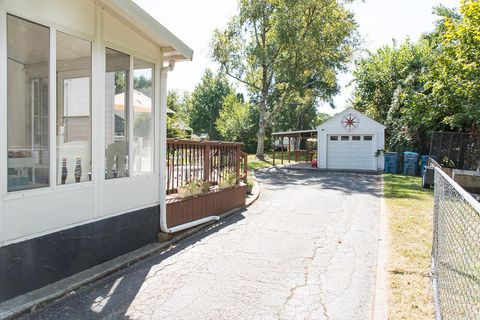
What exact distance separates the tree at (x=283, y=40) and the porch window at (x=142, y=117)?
56.4ft

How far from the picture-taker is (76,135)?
14.5 feet

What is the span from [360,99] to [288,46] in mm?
7356

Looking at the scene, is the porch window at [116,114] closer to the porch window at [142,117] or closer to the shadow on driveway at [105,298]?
the porch window at [142,117]

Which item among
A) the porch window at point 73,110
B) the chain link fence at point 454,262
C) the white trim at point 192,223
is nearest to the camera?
the chain link fence at point 454,262

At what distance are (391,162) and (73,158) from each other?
18257 millimetres

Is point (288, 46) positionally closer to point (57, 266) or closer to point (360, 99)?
point (360, 99)

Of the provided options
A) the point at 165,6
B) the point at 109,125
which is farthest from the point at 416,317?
the point at 165,6

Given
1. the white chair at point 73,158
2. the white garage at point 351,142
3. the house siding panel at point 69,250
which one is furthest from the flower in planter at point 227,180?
the white garage at point 351,142

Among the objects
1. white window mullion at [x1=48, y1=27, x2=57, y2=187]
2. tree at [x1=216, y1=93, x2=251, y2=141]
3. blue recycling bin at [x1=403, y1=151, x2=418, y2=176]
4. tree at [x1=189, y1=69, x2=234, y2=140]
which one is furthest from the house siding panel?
tree at [x1=189, y1=69, x2=234, y2=140]

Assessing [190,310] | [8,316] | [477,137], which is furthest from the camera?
[477,137]

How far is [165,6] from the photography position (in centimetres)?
1020

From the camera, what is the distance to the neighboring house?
3635 mm

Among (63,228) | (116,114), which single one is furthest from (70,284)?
(116,114)

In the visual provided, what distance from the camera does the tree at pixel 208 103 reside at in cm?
4638
